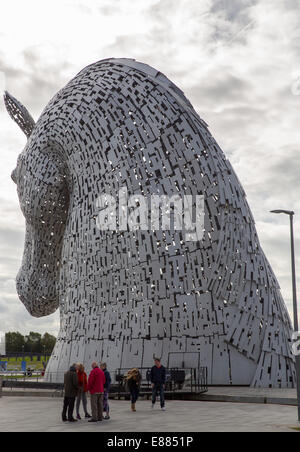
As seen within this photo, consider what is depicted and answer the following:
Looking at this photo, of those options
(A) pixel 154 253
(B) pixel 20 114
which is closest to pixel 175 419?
(A) pixel 154 253

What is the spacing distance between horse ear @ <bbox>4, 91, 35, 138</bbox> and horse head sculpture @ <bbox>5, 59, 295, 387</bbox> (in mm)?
5865

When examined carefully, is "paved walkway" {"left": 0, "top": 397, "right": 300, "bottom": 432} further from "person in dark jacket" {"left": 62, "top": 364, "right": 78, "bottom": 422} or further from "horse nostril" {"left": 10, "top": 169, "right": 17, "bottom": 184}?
"horse nostril" {"left": 10, "top": 169, "right": 17, "bottom": 184}

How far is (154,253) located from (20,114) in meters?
13.1

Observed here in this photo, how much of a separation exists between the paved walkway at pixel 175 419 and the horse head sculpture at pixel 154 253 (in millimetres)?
3638

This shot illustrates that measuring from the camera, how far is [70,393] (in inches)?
→ 368

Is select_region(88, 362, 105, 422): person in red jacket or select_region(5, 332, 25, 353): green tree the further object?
select_region(5, 332, 25, 353): green tree

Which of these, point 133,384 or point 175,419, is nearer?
point 175,419

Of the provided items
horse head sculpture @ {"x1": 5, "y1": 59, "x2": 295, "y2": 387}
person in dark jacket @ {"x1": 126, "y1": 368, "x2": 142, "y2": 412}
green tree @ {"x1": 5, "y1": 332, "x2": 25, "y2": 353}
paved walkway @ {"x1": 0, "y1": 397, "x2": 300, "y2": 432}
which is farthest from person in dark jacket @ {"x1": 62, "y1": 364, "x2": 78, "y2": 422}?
green tree @ {"x1": 5, "y1": 332, "x2": 25, "y2": 353}

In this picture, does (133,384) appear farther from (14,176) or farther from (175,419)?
(14,176)

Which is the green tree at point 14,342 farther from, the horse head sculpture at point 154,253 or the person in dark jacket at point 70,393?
the person in dark jacket at point 70,393

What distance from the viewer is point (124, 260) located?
1711 centimetres

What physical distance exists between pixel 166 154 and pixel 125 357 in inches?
244

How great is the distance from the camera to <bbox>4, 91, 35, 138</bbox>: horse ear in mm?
26109

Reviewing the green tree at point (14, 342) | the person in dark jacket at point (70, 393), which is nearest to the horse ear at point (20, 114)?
the person in dark jacket at point (70, 393)
